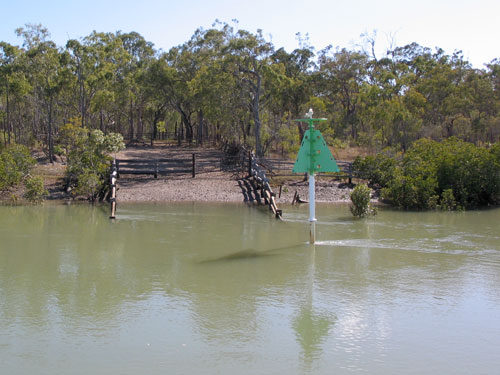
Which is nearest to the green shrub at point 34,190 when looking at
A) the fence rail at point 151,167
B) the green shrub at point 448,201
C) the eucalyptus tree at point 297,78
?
the fence rail at point 151,167

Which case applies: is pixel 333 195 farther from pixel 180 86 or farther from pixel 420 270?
pixel 180 86

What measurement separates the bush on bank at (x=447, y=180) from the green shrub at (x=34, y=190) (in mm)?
13799

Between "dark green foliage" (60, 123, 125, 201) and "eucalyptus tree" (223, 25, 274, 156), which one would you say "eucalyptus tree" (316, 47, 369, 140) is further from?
"dark green foliage" (60, 123, 125, 201)

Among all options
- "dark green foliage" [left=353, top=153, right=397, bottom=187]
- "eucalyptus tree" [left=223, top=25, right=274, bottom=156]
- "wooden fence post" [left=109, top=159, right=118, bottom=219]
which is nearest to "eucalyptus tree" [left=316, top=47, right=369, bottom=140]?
"eucalyptus tree" [left=223, top=25, right=274, bottom=156]

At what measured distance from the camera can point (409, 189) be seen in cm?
2131

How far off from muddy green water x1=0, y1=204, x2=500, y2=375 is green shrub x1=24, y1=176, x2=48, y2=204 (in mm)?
5906

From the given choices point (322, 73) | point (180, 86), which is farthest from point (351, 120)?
point (180, 86)

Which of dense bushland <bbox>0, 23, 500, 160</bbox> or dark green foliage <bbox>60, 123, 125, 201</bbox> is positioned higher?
dense bushland <bbox>0, 23, 500, 160</bbox>

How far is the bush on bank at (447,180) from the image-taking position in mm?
21469

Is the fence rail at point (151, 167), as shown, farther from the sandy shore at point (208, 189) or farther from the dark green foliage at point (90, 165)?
the dark green foliage at point (90, 165)

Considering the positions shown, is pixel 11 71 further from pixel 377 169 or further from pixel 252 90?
pixel 377 169

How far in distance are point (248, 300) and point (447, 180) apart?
1600cm

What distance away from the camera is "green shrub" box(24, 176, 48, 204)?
21938 millimetres

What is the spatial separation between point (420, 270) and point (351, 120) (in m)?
38.0
